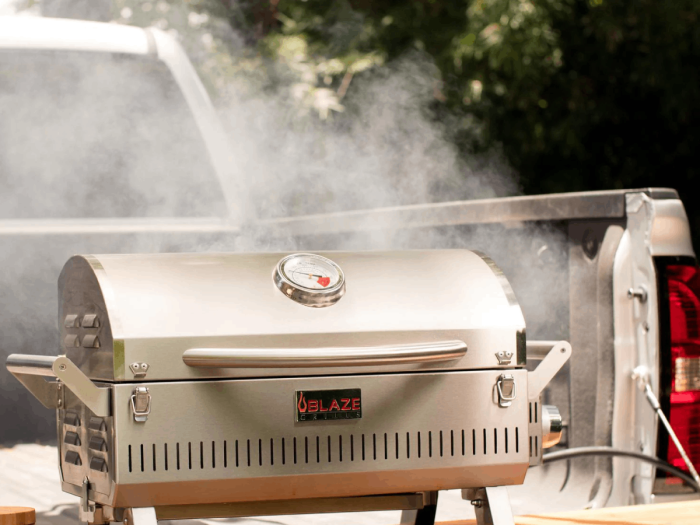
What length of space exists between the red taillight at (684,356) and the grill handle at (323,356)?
74 cm

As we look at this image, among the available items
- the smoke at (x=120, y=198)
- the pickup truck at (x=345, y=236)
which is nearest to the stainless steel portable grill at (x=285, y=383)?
the pickup truck at (x=345, y=236)

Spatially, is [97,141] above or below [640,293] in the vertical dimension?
above

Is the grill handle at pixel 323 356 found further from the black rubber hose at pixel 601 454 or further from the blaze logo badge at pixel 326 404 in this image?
the black rubber hose at pixel 601 454

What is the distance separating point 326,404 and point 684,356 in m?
0.94

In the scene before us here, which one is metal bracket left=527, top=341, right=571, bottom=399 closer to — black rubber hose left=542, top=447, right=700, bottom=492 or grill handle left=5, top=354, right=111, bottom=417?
black rubber hose left=542, top=447, right=700, bottom=492

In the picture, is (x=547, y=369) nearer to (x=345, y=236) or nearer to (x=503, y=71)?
(x=345, y=236)

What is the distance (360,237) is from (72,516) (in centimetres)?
111

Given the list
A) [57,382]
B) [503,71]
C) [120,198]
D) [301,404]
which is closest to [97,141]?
[120,198]

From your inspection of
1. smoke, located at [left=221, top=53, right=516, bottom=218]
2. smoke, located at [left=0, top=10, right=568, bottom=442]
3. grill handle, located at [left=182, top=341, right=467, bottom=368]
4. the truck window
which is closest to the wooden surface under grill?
grill handle, located at [left=182, top=341, right=467, bottom=368]

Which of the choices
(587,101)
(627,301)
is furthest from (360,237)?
(587,101)

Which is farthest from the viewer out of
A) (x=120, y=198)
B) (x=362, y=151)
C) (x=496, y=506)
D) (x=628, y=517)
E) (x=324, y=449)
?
(x=362, y=151)

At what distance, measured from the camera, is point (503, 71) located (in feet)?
32.0

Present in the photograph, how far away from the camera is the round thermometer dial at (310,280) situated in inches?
64.2

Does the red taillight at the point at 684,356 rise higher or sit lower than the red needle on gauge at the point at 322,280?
lower
